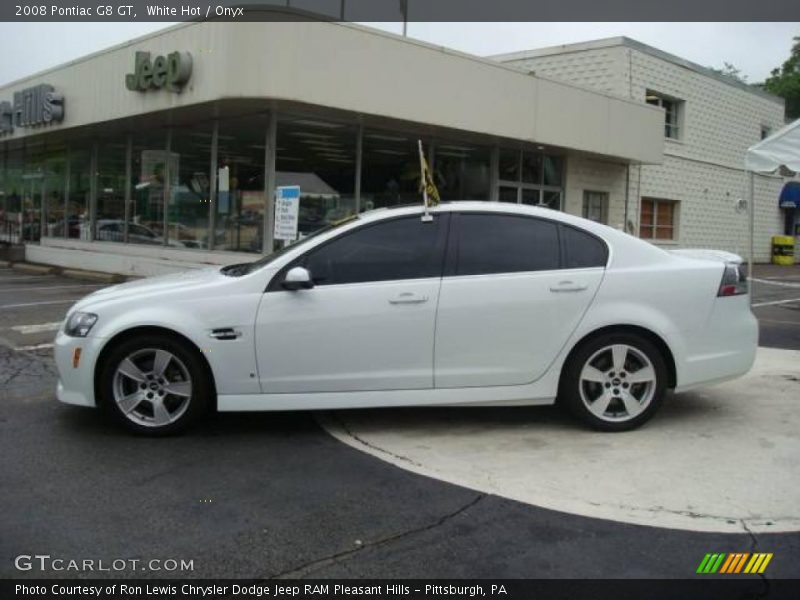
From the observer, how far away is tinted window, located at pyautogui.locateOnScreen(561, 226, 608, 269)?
5328mm

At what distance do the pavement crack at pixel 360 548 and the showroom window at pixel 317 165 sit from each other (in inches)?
419

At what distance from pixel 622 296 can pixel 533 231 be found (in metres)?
0.76

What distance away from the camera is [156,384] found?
5113mm

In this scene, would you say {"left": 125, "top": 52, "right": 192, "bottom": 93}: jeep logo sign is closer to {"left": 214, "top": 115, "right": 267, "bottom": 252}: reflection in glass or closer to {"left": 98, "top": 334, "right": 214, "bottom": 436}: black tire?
{"left": 214, "top": 115, "right": 267, "bottom": 252}: reflection in glass

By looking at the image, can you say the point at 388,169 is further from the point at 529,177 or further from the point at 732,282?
the point at 732,282

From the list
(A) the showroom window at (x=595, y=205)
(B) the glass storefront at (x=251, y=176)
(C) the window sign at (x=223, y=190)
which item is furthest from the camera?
(A) the showroom window at (x=595, y=205)

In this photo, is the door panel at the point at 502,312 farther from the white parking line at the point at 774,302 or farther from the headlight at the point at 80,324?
the white parking line at the point at 774,302

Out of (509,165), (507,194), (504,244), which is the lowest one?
(504,244)

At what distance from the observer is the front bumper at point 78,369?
505 centimetres

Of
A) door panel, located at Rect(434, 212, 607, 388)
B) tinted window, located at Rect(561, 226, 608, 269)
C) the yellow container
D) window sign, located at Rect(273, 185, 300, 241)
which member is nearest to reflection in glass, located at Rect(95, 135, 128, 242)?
window sign, located at Rect(273, 185, 300, 241)

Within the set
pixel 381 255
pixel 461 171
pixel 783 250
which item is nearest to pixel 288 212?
pixel 381 255

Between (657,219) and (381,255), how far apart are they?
20.4 metres

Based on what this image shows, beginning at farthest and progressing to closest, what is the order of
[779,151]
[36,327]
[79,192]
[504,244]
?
[79,192], [779,151], [36,327], [504,244]

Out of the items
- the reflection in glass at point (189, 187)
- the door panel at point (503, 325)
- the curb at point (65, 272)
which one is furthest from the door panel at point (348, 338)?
the curb at point (65, 272)
